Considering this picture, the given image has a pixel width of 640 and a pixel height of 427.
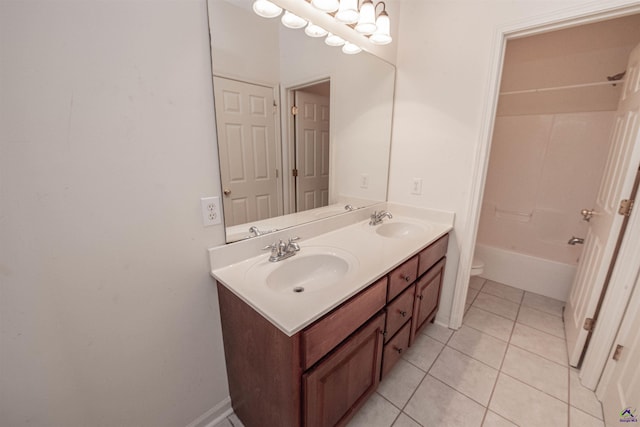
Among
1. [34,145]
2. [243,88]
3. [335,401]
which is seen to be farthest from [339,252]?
[34,145]

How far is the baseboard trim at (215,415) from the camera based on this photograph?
4.12 feet

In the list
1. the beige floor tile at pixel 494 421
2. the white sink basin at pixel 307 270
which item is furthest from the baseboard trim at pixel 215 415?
the beige floor tile at pixel 494 421

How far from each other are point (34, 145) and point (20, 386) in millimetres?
724

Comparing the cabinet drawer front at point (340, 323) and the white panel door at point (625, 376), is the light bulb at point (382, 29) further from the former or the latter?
the white panel door at point (625, 376)

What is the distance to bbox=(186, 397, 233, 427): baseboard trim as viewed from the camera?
1255mm

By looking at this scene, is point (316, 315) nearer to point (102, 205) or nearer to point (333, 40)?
point (102, 205)

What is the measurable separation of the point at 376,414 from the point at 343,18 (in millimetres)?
2000

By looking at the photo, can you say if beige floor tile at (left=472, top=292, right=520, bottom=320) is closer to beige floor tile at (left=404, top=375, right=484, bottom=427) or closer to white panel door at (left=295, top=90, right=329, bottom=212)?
beige floor tile at (left=404, top=375, right=484, bottom=427)

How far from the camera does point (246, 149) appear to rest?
1218 millimetres

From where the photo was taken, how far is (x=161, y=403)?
1.11m

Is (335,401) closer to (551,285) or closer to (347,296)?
(347,296)

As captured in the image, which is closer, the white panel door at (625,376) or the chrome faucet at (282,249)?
the white panel door at (625,376)

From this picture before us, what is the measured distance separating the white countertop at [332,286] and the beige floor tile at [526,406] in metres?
0.91

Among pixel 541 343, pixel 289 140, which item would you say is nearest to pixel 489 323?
pixel 541 343
